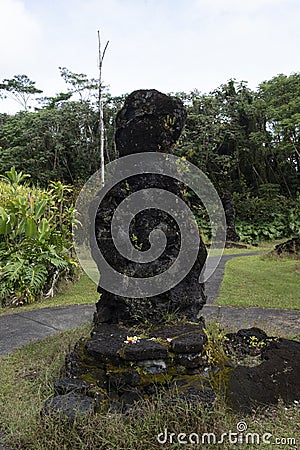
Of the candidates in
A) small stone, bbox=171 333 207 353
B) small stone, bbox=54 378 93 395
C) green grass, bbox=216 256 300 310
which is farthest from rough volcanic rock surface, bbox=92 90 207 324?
green grass, bbox=216 256 300 310

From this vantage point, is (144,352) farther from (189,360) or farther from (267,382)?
(267,382)

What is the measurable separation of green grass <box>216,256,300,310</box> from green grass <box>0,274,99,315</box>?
204 cm

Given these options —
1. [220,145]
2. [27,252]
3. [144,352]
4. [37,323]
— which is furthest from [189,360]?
[220,145]

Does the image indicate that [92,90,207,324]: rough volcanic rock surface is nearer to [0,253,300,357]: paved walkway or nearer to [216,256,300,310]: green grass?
[0,253,300,357]: paved walkway

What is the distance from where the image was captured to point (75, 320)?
4949 millimetres

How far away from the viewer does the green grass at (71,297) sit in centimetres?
597

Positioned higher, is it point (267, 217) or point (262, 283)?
point (267, 217)

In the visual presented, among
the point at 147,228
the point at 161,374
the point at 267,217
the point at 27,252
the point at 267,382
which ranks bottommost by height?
the point at 267,382

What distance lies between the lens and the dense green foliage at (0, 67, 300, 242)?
18.2m

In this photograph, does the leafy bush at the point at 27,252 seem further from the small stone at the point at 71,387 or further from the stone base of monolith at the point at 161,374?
the small stone at the point at 71,387

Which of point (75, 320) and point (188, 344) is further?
point (75, 320)

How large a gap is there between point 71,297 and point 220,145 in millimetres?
14791

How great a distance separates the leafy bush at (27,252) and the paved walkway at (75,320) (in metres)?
0.83

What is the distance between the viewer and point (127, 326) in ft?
10.8
